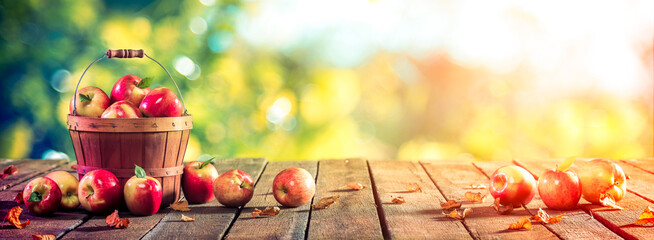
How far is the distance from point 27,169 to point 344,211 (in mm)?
1821

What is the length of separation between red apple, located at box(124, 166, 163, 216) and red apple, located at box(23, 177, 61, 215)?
244mm

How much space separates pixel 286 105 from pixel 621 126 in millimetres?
2363

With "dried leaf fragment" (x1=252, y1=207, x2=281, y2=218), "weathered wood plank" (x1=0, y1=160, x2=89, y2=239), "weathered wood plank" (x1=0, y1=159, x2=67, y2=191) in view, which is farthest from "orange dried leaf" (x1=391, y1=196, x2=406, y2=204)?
"weathered wood plank" (x1=0, y1=159, x2=67, y2=191)

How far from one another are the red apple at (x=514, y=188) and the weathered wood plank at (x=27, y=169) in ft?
6.51

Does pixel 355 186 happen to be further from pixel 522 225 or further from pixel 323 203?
pixel 522 225

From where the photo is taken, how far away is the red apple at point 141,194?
200 cm

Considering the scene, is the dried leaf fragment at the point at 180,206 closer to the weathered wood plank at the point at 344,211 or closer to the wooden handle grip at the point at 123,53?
the weathered wood plank at the point at 344,211

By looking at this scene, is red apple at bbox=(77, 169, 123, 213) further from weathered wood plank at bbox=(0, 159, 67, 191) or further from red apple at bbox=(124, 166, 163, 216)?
weathered wood plank at bbox=(0, 159, 67, 191)

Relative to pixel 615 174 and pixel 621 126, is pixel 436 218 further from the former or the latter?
pixel 621 126

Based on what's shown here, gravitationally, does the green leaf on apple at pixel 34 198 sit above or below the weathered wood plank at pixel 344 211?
above

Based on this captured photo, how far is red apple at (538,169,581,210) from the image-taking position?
2.08 metres

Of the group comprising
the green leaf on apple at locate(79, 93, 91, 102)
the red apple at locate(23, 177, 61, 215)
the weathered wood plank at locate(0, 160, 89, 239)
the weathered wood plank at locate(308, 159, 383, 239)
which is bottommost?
the weathered wood plank at locate(0, 160, 89, 239)

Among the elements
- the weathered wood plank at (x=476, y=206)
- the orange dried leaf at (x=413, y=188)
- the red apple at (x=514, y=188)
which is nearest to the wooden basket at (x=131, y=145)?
the orange dried leaf at (x=413, y=188)

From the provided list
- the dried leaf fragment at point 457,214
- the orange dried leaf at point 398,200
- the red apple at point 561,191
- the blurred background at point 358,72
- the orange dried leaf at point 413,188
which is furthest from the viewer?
the blurred background at point 358,72
